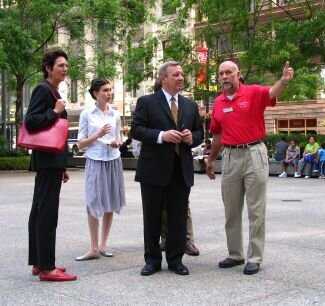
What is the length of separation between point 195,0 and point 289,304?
2780 cm

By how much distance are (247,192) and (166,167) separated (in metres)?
0.86

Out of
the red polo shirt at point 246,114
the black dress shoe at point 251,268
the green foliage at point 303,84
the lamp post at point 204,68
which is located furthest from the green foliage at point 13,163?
the black dress shoe at point 251,268

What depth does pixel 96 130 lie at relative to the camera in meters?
7.68

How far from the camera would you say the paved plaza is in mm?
5539

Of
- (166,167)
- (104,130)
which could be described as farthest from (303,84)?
(166,167)

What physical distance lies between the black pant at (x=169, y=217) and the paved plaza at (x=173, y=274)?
8.0 inches

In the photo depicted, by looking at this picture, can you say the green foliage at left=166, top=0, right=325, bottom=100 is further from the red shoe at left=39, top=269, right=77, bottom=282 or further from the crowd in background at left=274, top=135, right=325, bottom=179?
the red shoe at left=39, top=269, right=77, bottom=282

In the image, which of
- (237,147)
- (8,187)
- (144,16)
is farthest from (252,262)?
(144,16)

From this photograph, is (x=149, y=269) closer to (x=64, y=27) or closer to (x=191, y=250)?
(x=191, y=250)

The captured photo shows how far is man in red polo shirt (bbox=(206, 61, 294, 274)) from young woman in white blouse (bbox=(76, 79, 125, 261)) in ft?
4.75

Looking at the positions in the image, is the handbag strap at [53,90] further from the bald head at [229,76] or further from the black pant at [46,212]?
the bald head at [229,76]

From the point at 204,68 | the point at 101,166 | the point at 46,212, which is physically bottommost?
the point at 46,212

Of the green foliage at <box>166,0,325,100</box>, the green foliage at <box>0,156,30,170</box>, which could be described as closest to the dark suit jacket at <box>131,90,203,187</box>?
the green foliage at <box>166,0,325,100</box>

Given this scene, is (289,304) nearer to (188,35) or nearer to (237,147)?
(237,147)
